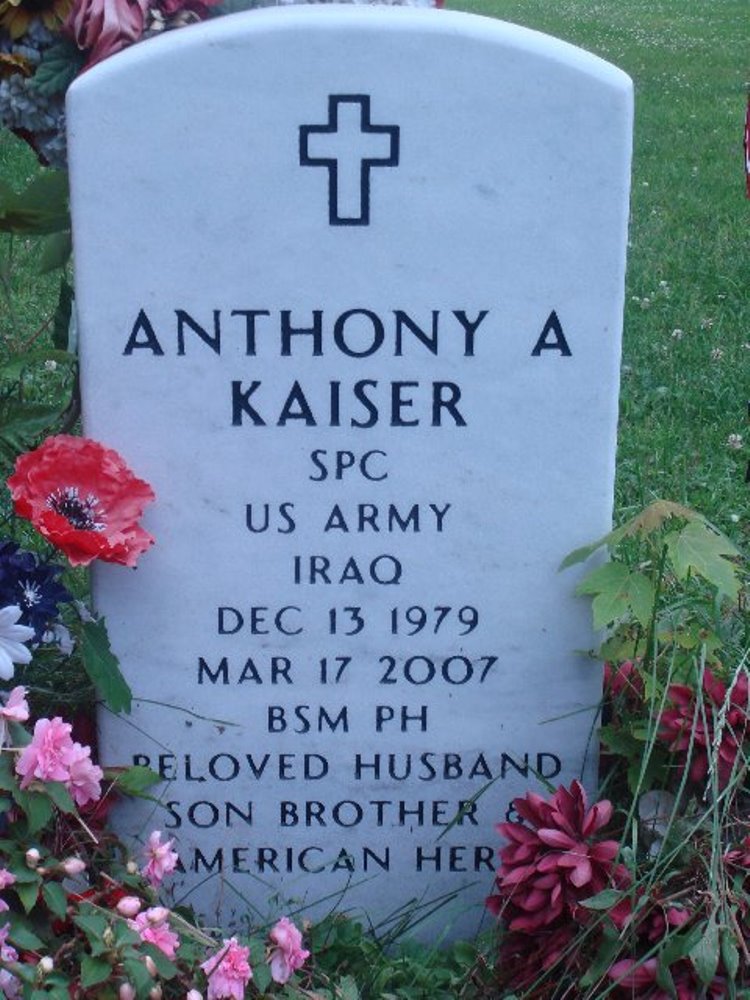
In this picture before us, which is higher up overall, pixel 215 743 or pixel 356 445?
pixel 356 445

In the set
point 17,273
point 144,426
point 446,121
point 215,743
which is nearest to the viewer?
point 446,121

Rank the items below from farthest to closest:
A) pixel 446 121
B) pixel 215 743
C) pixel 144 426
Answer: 1. pixel 215 743
2. pixel 144 426
3. pixel 446 121

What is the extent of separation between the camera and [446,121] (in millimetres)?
2240

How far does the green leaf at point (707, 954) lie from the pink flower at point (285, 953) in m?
0.56

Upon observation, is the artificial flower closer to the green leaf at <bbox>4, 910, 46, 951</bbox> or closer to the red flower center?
the red flower center

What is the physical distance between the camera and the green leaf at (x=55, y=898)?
203 centimetres

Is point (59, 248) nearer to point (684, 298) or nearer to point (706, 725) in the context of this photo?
point (706, 725)

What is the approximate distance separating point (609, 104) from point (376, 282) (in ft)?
1.40

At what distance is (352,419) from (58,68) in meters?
0.77

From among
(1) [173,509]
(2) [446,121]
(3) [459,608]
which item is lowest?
(3) [459,608]

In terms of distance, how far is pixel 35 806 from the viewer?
6.77 ft

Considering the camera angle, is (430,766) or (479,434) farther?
(430,766)

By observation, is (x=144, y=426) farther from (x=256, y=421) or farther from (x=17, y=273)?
(x=17, y=273)

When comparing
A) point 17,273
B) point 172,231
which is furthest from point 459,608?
point 17,273
